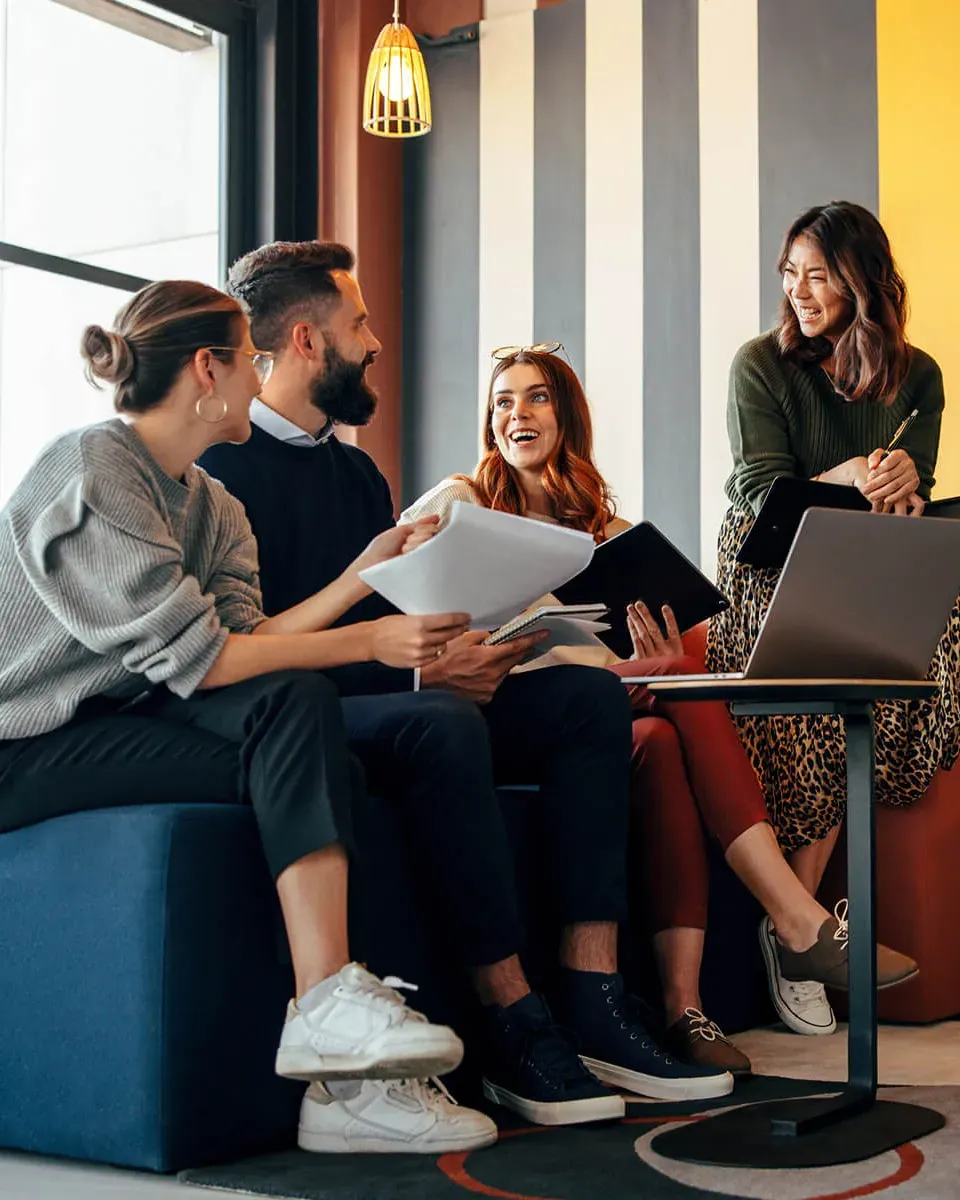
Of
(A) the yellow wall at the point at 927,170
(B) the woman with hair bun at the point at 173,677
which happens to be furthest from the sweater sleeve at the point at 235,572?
(A) the yellow wall at the point at 927,170

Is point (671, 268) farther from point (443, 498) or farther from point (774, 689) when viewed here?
point (774, 689)

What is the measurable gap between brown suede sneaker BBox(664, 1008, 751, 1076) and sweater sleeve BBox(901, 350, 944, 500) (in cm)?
119

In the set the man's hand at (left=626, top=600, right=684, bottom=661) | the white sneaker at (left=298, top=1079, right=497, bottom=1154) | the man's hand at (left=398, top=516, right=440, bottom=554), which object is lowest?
the white sneaker at (left=298, top=1079, right=497, bottom=1154)

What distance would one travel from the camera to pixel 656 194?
439 centimetres

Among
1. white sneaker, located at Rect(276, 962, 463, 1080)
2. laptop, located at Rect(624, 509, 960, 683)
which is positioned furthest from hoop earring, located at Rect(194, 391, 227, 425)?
white sneaker, located at Rect(276, 962, 463, 1080)

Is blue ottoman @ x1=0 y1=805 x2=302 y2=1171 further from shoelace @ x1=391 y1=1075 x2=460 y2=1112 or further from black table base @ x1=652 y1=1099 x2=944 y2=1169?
black table base @ x1=652 y1=1099 x2=944 y2=1169

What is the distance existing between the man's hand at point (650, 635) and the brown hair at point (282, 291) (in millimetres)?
717

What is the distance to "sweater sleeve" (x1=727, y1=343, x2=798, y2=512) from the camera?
3.02 m

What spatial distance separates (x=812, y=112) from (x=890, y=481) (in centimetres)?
168

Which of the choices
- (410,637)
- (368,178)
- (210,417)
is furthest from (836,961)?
(368,178)

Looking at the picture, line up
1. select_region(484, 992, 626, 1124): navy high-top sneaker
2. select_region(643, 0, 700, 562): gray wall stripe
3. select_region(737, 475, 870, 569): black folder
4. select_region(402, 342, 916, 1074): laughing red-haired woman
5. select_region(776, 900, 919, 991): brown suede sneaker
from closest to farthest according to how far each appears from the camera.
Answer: select_region(484, 992, 626, 1124): navy high-top sneaker, select_region(737, 475, 870, 569): black folder, select_region(402, 342, 916, 1074): laughing red-haired woman, select_region(776, 900, 919, 991): brown suede sneaker, select_region(643, 0, 700, 562): gray wall stripe

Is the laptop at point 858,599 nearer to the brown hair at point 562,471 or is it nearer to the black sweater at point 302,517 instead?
the black sweater at point 302,517

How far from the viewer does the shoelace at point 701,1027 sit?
7.89ft

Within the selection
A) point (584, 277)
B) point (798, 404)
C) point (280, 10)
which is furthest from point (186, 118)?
point (798, 404)
